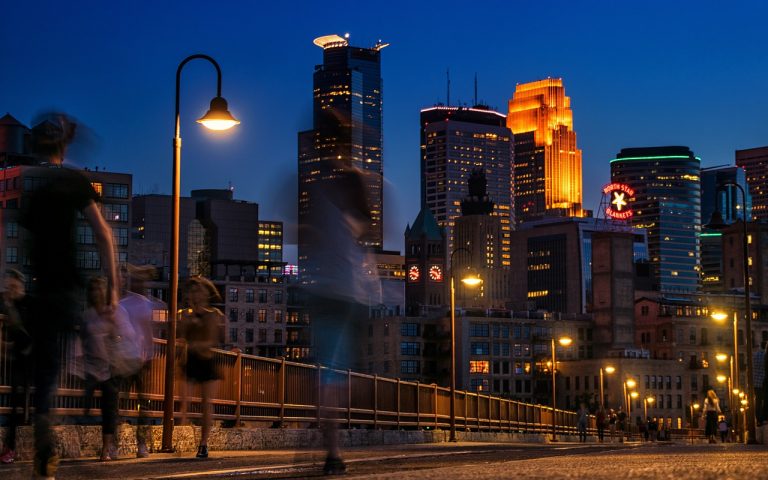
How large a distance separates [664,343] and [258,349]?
163 ft

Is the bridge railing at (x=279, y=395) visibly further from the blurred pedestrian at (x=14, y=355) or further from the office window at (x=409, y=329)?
the office window at (x=409, y=329)

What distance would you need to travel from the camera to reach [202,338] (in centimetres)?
1448

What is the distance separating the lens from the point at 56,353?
318 inches

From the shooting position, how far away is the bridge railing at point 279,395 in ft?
45.2

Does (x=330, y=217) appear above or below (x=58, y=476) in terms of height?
above

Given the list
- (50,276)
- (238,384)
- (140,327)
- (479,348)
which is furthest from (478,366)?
(50,276)

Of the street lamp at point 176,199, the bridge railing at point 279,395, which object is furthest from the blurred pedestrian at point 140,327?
the street lamp at point 176,199

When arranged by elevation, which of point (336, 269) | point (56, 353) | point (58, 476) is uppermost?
point (336, 269)

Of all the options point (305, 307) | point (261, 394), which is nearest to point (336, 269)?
point (305, 307)

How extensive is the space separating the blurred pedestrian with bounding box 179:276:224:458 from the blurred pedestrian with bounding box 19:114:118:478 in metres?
6.19

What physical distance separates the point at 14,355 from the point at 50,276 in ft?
17.1

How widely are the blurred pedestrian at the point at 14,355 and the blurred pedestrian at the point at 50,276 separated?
2.91 m

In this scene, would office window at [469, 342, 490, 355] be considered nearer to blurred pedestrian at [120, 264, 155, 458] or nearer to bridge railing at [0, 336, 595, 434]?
bridge railing at [0, 336, 595, 434]

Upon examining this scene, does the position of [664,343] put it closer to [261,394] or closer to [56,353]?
[261,394]
